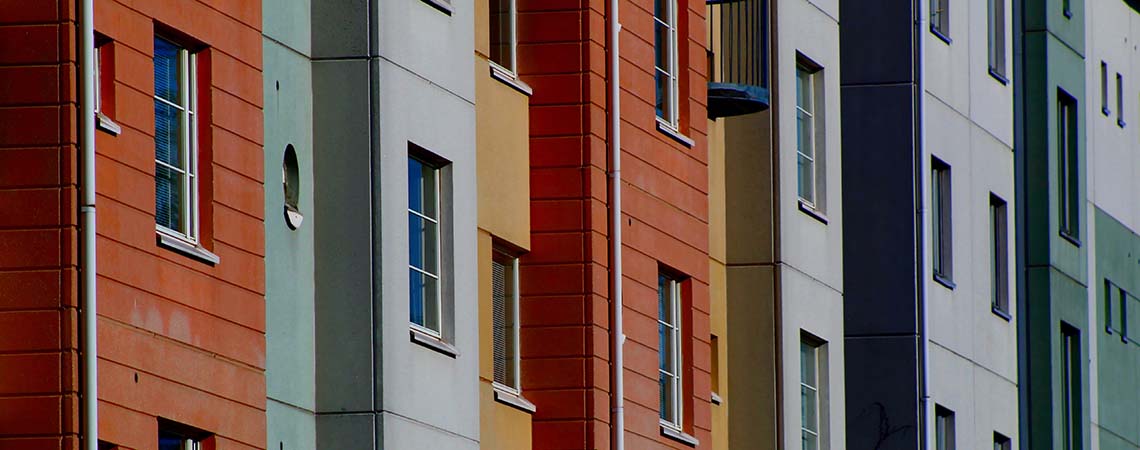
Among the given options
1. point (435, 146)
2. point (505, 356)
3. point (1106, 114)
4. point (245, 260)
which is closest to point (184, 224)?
point (245, 260)

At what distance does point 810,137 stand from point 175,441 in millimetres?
17368

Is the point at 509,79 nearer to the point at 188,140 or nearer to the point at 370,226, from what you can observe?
the point at 370,226

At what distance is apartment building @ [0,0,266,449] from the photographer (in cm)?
2184

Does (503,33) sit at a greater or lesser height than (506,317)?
greater

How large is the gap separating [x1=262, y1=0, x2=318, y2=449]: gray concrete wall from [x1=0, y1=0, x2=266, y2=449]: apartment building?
0.47m

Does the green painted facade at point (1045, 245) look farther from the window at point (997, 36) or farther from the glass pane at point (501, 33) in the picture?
the glass pane at point (501, 33)

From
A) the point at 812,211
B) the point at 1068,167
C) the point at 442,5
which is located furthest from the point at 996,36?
the point at 442,5

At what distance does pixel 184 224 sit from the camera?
24.3 metres

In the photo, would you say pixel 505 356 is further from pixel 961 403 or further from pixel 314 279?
pixel 961 403

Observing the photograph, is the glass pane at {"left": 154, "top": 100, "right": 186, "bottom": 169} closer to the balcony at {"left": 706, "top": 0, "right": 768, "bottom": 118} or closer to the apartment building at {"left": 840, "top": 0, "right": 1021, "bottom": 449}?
the balcony at {"left": 706, "top": 0, "right": 768, "bottom": 118}

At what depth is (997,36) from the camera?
160ft

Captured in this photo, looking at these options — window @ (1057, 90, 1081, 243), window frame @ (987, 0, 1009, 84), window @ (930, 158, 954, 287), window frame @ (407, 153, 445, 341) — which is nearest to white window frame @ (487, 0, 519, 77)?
window frame @ (407, 153, 445, 341)

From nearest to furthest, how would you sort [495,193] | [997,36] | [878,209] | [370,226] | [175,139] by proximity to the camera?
[175,139] → [370,226] → [495,193] → [878,209] → [997,36]

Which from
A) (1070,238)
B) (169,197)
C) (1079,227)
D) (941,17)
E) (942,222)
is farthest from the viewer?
(1079,227)
